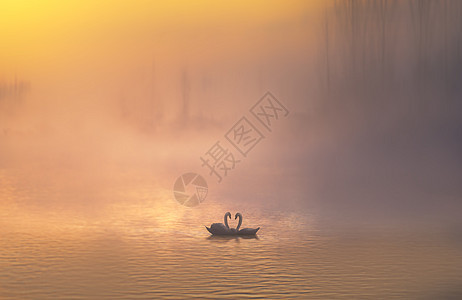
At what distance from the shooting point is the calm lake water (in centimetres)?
2402

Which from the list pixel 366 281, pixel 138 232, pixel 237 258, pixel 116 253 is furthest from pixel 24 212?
pixel 366 281

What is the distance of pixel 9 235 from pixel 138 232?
19.3ft

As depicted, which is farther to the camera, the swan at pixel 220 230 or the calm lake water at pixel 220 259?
the swan at pixel 220 230

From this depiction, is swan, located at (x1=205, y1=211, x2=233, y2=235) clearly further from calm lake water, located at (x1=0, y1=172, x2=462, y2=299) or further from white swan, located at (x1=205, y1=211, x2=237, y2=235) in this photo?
calm lake water, located at (x1=0, y1=172, x2=462, y2=299)

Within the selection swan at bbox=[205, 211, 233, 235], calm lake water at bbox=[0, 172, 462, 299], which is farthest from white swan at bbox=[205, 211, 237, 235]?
calm lake water at bbox=[0, 172, 462, 299]

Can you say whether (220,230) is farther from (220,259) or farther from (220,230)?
(220,259)

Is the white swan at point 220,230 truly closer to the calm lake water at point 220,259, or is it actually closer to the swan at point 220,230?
the swan at point 220,230

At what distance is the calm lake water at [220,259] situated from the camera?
24016 millimetres

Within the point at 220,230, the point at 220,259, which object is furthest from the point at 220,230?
the point at 220,259

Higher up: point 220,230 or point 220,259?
point 220,230

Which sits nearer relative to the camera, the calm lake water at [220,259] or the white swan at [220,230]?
the calm lake water at [220,259]

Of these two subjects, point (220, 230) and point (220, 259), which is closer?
point (220, 259)

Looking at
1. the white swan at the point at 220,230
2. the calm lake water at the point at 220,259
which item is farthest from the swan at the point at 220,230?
the calm lake water at the point at 220,259

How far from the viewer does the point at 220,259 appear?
95.6 feet
